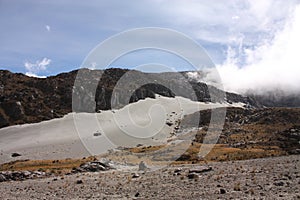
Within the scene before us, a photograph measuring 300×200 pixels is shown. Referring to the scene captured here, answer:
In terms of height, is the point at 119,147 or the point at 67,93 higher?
the point at 67,93

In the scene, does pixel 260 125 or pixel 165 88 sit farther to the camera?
pixel 165 88

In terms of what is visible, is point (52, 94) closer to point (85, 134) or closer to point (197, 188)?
point (85, 134)

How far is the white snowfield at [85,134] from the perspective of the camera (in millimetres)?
81500

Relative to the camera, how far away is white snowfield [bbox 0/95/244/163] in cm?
Answer: 8150

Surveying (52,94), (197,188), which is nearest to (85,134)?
(52,94)

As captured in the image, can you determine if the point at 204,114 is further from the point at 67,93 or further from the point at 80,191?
the point at 80,191

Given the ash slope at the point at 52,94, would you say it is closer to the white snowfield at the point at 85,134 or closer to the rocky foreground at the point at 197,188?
the white snowfield at the point at 85,134

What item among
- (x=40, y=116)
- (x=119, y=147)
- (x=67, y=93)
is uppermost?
(x=67, y=93)

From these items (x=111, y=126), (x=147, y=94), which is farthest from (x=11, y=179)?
(x=147, y=94)

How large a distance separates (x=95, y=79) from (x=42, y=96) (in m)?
21.9

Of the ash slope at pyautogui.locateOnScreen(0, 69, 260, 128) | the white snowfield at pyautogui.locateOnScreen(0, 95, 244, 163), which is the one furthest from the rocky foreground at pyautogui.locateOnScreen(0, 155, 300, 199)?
the ash slope at pyautogui.locateOnScreen(0, 69, 260, 128)

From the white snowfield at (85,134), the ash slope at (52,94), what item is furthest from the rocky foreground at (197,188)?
the ash slope at (52,94)

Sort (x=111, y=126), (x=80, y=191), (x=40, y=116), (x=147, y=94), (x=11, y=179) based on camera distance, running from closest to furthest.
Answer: (x=80, y=191)
(x=11, y=179)
(x=111, y=126)
(x=40, y=116)
(x=147, y=94)

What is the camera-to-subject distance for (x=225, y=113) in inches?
4919
